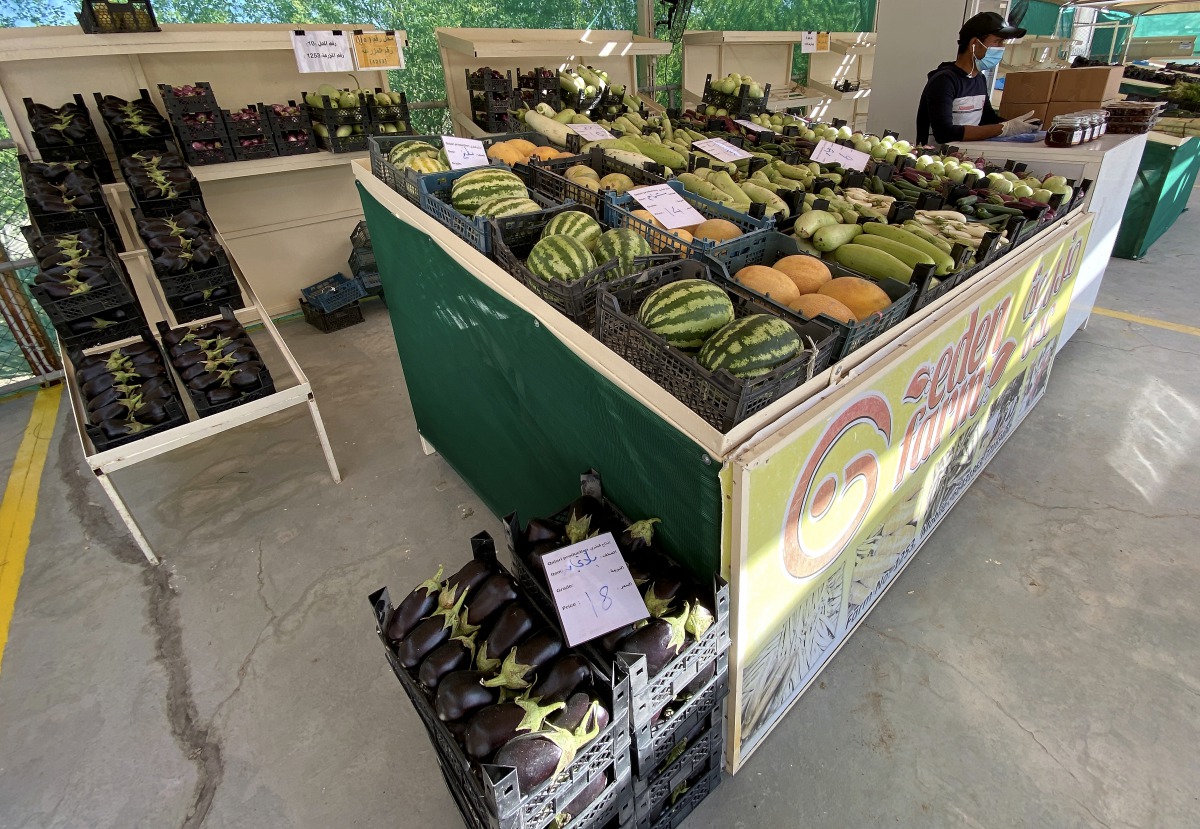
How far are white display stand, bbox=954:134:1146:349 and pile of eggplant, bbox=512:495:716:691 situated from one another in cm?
291

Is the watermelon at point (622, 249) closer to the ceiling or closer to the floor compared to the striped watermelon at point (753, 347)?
closer to the ceiling

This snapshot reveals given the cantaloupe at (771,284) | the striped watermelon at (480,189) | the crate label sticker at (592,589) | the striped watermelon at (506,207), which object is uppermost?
the striped watermelon at (480,189)

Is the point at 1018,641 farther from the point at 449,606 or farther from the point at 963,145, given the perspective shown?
the point at 963,145

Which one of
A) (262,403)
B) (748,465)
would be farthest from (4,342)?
(748,465)

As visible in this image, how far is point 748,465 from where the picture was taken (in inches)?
48.9

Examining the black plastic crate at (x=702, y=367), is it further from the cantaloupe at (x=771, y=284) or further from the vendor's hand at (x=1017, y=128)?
the vendor's hand at (x=1017, y=128)

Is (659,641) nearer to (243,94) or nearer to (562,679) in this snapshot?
(562,679)

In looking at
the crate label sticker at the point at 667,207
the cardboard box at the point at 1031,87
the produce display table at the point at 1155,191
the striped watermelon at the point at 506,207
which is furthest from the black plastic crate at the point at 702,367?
the produce display table at the point at 1155,191

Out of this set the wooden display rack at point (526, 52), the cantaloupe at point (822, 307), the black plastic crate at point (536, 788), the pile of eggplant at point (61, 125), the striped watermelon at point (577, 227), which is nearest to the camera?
the black plastic crate at point (536, 788)

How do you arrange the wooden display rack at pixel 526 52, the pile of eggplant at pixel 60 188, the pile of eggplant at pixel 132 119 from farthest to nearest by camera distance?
the wooden display rack at pixel 526 52
the pile of eggplant at pixel 132 119
the pile of eggplant at pixel 60 188

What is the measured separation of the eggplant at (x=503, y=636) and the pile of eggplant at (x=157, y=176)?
3.53m

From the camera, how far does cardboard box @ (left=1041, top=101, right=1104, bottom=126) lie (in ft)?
13.5

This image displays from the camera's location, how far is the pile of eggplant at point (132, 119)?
382 cm

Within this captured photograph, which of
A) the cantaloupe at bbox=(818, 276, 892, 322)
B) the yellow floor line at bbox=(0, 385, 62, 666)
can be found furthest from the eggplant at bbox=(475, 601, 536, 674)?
the yellow floor line at bbox=(0, 385, 62, 666)
